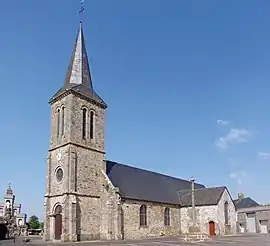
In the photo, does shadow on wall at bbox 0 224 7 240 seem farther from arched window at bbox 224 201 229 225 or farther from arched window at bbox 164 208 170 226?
arched window at bbox 224 201 229 225

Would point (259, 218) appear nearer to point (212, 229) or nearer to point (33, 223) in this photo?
point (212, 229)

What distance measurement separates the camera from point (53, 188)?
34031 millimetres

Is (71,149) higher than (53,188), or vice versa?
(71,149)

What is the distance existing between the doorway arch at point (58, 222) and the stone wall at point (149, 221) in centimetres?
622

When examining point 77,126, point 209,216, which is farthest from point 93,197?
point 209,216

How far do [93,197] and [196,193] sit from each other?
17.7 metres

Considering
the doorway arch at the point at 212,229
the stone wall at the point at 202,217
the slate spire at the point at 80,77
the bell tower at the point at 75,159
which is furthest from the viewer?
the stone wall at the point at 202,217

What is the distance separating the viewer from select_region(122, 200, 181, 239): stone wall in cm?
3444

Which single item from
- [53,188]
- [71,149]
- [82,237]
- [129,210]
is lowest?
[82,237]

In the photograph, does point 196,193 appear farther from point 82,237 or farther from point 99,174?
point 82,237

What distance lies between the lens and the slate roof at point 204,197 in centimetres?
4262

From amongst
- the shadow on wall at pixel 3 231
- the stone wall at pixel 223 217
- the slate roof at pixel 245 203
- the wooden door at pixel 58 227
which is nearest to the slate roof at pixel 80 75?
the wooden door at pixel 58 227

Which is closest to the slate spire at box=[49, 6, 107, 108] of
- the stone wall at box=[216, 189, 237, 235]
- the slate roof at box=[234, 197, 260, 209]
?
the stone wall at box=[216, 189, 237, 235]

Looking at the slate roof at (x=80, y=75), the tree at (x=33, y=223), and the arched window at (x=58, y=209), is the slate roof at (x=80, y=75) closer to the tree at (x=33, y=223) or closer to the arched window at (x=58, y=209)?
the arched window at (x=58, y=209)
